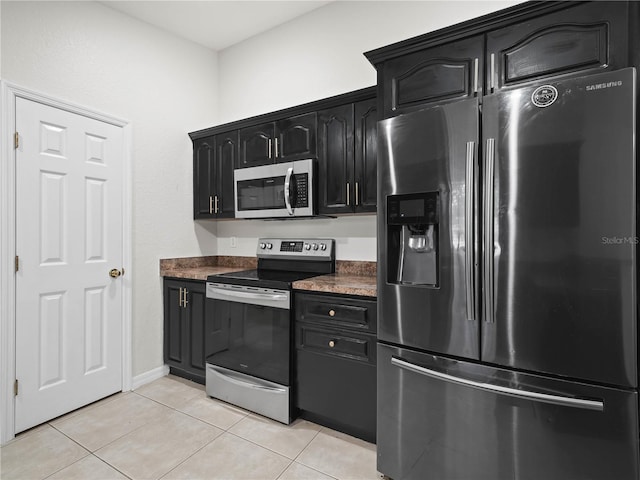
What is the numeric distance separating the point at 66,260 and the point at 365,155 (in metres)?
2.25

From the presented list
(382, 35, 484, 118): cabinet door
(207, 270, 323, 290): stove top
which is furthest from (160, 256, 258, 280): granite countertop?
(382, 35, 484, 118): cabinet door

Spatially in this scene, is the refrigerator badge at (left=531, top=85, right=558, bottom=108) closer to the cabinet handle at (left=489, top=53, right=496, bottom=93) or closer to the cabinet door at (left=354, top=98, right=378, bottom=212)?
the cabinet handle at (left=489, top=53, right=496, bottom=93)

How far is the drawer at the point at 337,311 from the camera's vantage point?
1.98 m

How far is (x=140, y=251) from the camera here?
9.53 feet

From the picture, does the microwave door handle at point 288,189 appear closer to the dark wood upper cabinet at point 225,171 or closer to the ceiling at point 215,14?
the dark wood upper cabinet at point 225,171

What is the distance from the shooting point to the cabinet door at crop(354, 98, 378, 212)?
7.63ft

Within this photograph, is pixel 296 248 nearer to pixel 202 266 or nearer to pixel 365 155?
pixel 365 155

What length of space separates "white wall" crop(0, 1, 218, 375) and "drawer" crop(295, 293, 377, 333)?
157cm

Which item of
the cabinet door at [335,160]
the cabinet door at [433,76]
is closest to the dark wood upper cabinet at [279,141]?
the cabinet door at [335,160]

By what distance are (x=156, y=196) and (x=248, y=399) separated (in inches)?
74.9

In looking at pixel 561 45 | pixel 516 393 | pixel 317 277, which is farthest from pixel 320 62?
pixel 516 393

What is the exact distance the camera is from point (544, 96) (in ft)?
4.47

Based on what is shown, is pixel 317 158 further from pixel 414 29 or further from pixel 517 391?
pixel 517 391

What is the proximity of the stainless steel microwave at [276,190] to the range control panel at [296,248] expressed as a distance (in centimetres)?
34
